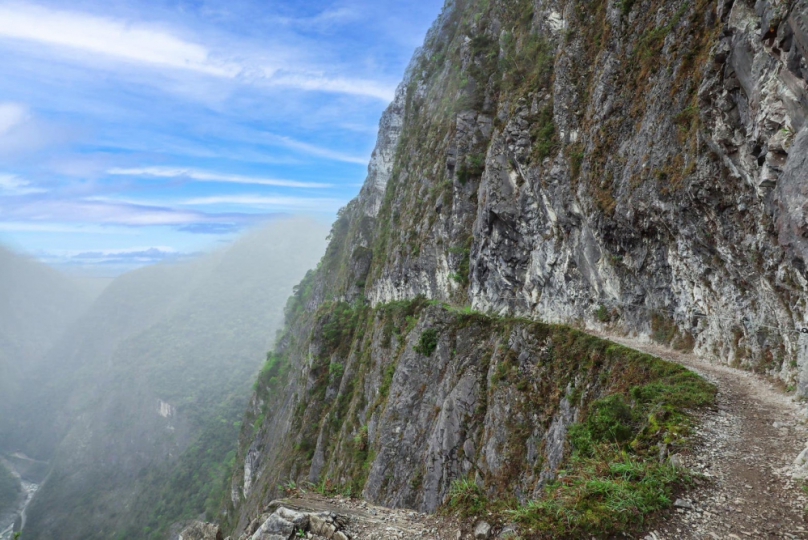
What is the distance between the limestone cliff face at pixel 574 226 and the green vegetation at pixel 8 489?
11700 cm

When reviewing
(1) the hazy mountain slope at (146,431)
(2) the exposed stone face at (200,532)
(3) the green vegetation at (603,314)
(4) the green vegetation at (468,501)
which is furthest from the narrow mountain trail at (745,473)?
(1) the hazy mountain slope at (146,431)

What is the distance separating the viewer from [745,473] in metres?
6.37

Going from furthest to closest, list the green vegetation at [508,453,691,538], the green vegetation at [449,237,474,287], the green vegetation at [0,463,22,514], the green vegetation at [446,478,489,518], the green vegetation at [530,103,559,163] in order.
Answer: the green vegetation at [0,463,22,514], the green vegetation at [449,237,474,287], the green vegetation at [530,103,559,163], the green vegetation at [446,478,489,518], the green vegetation at [508,453,691,538]

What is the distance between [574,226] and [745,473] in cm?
1632

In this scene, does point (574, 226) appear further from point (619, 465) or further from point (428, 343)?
point (619, 465)

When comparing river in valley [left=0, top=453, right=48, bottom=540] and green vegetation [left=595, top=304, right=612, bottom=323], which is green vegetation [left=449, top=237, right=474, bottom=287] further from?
river in valley [left=0, top=453, right=48, bottom=540]

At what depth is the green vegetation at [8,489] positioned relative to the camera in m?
107

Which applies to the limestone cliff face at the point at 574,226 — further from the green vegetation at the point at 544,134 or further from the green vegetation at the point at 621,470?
the green vegetation at the point at 621,470

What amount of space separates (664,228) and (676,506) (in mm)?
12428

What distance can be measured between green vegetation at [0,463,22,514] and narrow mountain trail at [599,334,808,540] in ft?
519

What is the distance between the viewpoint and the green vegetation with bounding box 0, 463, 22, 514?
10714 centimetres

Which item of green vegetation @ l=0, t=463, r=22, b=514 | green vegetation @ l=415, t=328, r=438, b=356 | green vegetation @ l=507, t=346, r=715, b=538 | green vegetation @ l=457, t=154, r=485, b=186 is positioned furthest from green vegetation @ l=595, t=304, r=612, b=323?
green vegetation @ l=0, t=463, r=22, b=514

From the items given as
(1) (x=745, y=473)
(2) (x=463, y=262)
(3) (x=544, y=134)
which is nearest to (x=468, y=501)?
(1) (x=745, y=473)

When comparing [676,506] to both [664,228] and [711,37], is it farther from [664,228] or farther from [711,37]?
[711,37]
